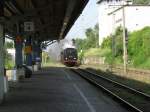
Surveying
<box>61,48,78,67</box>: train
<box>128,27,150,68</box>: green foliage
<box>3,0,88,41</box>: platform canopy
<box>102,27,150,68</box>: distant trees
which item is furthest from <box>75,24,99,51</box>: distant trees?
<box>3,0,88,41</box>: platform canopy

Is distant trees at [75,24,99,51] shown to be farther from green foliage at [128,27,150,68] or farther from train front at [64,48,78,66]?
green foliage at [128,27,150,68]

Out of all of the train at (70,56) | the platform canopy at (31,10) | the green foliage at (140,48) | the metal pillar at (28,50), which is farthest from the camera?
the train at (70,56)

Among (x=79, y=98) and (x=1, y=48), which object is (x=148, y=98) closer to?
(x=79, y=98)

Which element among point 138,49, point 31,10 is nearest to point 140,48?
point 138,49

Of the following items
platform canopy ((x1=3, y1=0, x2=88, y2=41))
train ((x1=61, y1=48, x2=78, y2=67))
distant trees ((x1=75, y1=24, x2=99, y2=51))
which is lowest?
train ((x1=61, y1=48, x2=78, y2=67))

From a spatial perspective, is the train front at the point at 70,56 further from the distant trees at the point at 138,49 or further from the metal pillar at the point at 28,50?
the metal pillar at the point at 28,50

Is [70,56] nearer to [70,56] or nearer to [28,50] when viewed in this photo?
[70,56]

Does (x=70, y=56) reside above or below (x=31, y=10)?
below

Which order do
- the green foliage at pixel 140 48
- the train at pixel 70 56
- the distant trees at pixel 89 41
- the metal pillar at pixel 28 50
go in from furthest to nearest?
the distant trees at pixel 89 41, the train at pixel 70 56, the green foliage at pixel 140 48, the metal pillar at pixel 28 50

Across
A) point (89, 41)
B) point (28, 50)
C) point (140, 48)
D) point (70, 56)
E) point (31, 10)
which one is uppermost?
point (89, 41)

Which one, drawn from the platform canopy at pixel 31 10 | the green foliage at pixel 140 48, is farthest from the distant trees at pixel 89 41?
the platform canopy at pixel 31 10

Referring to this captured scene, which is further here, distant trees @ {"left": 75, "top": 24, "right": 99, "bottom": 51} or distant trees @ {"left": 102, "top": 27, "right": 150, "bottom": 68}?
distant trees @ {"left": 75, "top": 24, "right": 99, "bottom": 51}

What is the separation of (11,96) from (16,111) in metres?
6.38

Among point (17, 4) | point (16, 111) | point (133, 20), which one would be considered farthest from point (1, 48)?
point (133, 20)
